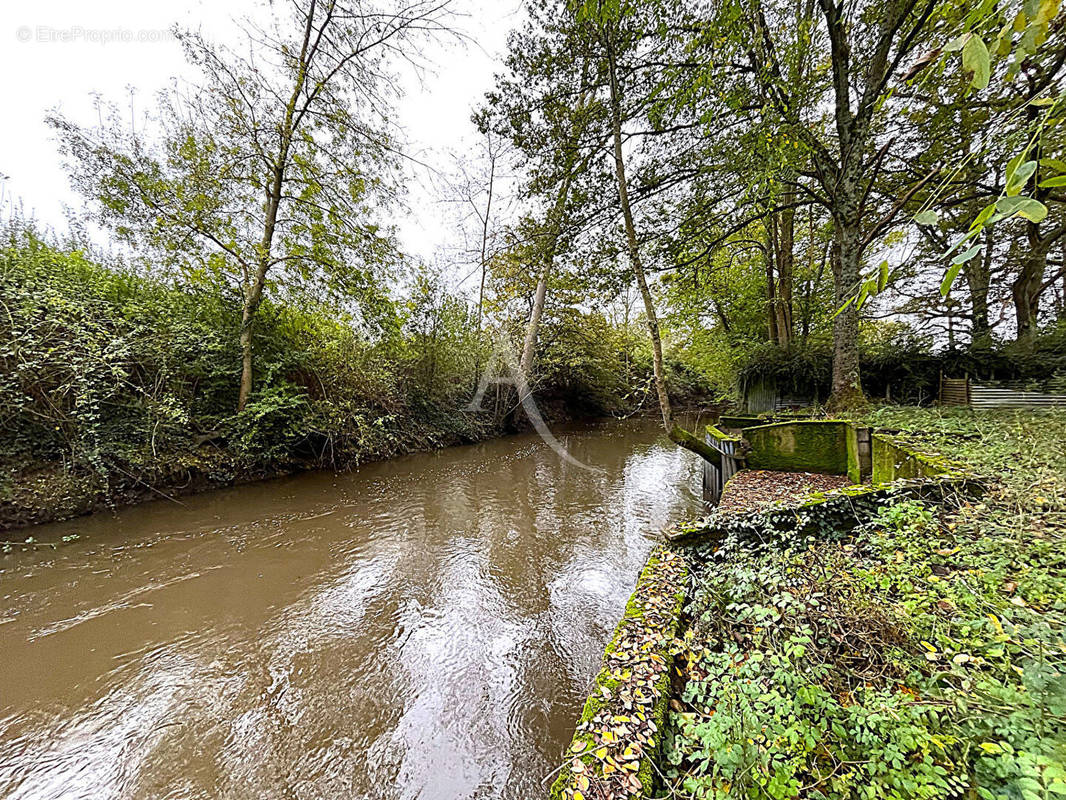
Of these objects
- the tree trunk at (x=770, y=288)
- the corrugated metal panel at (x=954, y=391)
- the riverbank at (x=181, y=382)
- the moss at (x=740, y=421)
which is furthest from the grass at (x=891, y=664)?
the tree trunk at (x=770, y=288)

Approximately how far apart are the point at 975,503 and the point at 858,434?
8.66ft

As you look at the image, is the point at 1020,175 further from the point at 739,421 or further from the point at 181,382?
the point at 181,382

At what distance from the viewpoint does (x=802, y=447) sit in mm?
5609

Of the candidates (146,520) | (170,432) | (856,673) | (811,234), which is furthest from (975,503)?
(811,234)

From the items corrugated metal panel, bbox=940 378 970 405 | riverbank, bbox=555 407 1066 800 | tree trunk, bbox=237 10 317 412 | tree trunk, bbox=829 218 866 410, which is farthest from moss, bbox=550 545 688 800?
corrugated metal panel, bbox=940 378 970 405

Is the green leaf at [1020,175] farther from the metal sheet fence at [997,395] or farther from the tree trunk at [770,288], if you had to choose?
the tree trunk at [770,288]

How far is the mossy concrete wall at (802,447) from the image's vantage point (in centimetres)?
537

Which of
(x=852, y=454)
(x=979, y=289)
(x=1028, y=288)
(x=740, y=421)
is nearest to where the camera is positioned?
(x=852, y=454)

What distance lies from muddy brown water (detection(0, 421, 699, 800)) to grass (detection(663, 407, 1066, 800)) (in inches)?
50.1

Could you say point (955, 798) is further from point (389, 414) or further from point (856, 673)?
point (389, 414)

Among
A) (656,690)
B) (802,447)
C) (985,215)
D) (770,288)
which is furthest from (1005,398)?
(985,215)

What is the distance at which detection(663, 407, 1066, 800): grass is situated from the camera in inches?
50.1

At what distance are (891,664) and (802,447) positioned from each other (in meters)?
4.55

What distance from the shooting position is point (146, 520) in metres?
5.15
